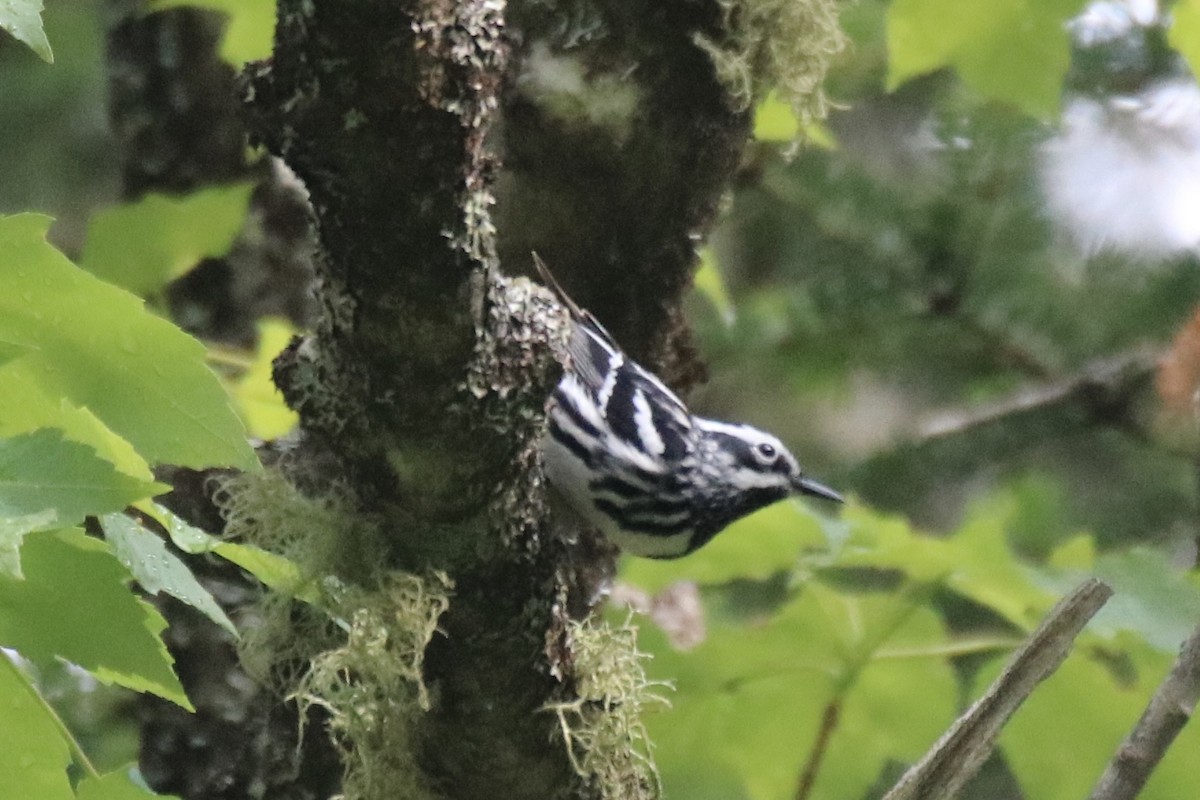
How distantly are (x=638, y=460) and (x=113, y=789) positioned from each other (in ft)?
3.37

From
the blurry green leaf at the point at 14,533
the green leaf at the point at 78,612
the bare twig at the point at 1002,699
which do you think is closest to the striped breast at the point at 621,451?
the bare twig at the point at 1002,699

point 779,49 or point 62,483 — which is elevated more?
point 779,49

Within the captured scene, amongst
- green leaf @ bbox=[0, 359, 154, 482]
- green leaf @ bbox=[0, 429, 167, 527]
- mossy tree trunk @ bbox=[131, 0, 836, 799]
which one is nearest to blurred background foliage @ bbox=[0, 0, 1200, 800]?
mossy tree trunk @ bbox=[131, 0, 836, 799]

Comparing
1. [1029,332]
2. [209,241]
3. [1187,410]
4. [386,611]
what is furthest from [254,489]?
[1029,332]

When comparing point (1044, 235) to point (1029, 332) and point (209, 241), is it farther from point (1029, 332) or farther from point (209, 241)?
point (209, 241)

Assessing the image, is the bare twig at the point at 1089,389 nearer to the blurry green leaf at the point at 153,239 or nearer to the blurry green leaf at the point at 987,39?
the blurry green leaf at the point at 987,39

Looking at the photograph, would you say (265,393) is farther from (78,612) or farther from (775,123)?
(78,612)

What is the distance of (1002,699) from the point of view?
1130 mm

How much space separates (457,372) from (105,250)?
0.99 metres

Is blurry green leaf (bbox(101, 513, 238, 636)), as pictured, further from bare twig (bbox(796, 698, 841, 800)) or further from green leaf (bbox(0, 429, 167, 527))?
bare twig (bbox(796, 698, 841, 800))

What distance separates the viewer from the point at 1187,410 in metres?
1.88

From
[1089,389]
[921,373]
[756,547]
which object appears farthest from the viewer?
[921,373]

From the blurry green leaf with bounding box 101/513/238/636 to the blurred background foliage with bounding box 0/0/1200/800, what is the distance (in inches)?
31.2

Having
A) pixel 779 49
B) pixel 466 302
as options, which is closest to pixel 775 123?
pixel 779 49
